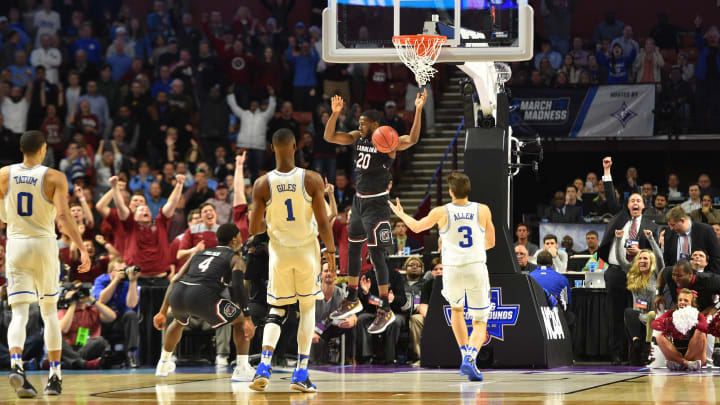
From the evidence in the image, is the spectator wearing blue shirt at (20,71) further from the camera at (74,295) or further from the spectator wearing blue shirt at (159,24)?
the camera at (74,295)

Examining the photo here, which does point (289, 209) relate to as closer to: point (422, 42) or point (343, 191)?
point (422, 42)

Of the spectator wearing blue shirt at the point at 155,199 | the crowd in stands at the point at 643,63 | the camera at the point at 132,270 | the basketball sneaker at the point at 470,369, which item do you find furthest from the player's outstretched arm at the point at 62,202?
the crowd in stands at the point at 643,63

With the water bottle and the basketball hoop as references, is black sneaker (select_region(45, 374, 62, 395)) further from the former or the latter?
the water bottle

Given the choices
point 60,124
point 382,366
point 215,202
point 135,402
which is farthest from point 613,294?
point 60,124

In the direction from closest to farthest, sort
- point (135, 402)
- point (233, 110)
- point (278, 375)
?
point (135, 402) < point (278, 375) < point (233, 110)

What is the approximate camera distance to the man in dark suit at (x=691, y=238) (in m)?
14.3

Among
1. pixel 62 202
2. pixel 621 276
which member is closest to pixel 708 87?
pixel 621 276

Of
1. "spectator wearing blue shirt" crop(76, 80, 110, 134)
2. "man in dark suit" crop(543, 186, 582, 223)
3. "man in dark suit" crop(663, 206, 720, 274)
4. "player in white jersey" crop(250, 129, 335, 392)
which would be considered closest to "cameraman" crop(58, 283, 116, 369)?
"player in white jersey" crop(250, 129, 335, 392)

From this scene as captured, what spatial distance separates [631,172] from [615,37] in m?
4.60

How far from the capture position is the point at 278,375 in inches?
500

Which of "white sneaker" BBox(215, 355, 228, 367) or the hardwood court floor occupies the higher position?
the hardwood court floor

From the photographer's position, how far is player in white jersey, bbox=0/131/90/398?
31.7 feet

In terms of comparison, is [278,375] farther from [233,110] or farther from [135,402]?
[233,110]

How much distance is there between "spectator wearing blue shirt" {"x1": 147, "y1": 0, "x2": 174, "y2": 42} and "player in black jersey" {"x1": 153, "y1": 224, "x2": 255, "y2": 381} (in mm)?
13290
